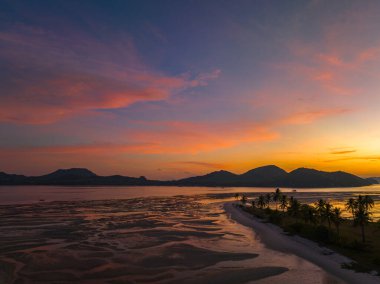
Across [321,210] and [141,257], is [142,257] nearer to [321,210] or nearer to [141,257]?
[141,257]

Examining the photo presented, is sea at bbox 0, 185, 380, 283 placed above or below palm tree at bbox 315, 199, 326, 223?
below

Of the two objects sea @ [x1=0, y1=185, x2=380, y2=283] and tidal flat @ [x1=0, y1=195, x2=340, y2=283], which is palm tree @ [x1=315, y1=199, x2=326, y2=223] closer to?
sea @ [x1=0, y1=185, x2=380, y2=283]

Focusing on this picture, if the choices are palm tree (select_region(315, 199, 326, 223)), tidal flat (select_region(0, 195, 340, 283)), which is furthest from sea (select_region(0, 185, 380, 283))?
palm tree (select_region(315, 199, 326, 223))

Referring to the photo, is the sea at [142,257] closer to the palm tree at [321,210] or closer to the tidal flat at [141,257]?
the tidal flat at [141,257]

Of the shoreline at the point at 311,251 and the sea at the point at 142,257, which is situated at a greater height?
the shoreline at the point at 311,251

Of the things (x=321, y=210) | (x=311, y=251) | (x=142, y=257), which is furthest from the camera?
(x=321, y=210)

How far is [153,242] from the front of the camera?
6325 cm

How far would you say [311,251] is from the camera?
5469 centimetres

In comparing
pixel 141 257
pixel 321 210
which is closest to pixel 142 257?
pixel 141 257

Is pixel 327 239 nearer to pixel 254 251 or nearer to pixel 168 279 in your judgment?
pixel 254 251

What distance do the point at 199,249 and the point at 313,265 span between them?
19.7 m

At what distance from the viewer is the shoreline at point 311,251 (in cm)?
3944

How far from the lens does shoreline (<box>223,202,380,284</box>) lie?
39.4 meters

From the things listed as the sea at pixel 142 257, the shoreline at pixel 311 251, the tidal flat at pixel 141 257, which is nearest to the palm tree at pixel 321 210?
the shoreline at pixel 311 251
